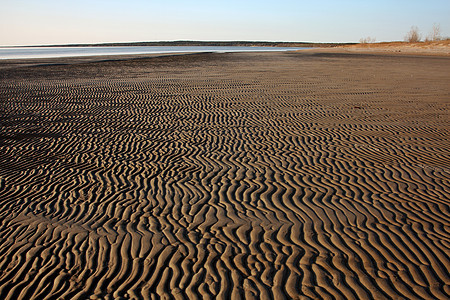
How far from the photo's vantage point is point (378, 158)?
9469mm

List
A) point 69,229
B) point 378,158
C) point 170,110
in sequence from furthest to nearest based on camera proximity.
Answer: point 170,110
point 378,158
point 69,229

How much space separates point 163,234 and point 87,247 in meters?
1.06

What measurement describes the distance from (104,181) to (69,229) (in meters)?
2.10

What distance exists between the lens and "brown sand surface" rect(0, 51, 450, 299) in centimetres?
496

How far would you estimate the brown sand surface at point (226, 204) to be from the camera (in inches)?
195

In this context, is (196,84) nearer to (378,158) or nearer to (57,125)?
(57,125)

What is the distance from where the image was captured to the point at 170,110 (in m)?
15.7

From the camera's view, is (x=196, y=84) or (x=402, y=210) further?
(x=196, y=84)

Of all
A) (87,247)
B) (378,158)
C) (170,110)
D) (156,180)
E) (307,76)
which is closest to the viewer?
(87,247)

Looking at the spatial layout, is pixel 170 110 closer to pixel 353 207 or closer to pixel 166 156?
pixel 166 156

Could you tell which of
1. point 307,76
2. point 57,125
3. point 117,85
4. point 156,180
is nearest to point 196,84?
point 117,85

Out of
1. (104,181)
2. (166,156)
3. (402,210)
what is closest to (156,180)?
(104,181)

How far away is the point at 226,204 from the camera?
23.5ft

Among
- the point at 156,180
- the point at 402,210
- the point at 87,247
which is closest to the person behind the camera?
the point at 87,247
